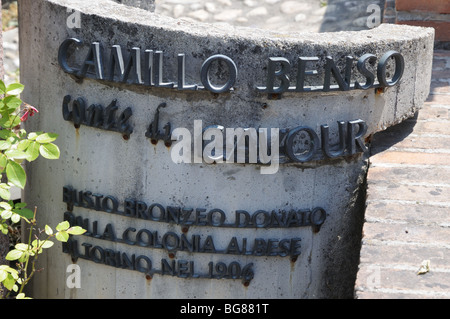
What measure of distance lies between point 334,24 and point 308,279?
259 cm

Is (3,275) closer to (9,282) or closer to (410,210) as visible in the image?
(9,282)

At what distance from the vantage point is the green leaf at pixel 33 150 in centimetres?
304

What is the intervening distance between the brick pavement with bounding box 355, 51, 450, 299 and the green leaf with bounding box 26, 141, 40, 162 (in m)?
1.36

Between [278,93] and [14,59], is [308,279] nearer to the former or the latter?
[278,93]

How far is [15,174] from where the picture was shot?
300 centimetres

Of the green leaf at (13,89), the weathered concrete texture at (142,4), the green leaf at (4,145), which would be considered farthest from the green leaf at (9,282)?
the weathered concrete texture at (142,4)

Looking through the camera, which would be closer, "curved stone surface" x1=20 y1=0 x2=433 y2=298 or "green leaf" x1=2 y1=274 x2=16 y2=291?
"green leaf" x1=2 y1=274 x2=16 y2=291

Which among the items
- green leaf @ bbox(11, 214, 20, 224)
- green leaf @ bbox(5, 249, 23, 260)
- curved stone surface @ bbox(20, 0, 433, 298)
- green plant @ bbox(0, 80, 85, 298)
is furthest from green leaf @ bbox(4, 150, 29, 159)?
curved stone surface @ bbox(20, 0, 433, 298)


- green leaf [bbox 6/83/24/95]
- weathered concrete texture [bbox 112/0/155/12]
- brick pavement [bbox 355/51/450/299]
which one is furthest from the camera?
weathered concrete texture [bbox 112/0/155/12]

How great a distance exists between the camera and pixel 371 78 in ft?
11.3

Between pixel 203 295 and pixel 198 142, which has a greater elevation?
pixel 198 142

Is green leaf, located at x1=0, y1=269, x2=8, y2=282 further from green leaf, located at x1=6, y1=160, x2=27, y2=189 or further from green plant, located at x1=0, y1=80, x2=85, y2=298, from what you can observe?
green leaf, located at x1=6, y1=160, x2=27, y2=189

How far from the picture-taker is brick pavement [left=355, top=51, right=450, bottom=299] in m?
2.86
